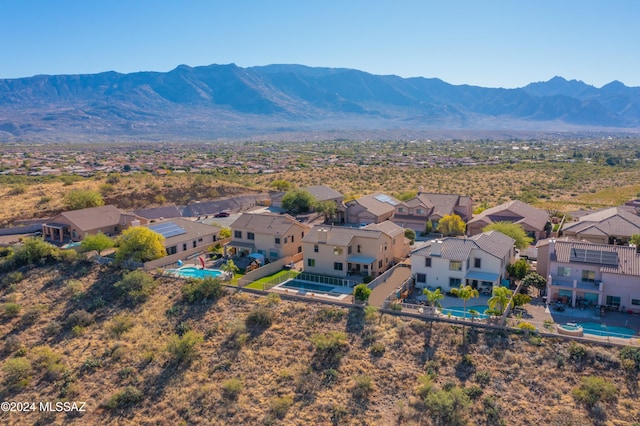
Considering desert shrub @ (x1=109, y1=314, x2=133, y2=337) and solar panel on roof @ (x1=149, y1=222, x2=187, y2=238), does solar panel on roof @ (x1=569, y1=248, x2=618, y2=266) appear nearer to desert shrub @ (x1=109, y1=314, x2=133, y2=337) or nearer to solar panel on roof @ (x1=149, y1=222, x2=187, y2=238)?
desert shrub @ (x1=109, y1=314, x2=133, y2=337)

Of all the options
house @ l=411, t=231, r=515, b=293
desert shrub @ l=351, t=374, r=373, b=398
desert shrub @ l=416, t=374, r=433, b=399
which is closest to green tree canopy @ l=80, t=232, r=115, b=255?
house @ l=411, t=231, r=515, b=293

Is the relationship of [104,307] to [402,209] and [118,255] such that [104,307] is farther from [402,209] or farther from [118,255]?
[402,209]

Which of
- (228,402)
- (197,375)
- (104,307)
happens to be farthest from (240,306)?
(104,307)

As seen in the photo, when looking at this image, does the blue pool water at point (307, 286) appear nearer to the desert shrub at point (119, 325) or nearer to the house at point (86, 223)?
the desert shrub at point (119, 325)

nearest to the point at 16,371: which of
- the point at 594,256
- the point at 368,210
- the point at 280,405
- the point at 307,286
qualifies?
the point at 280,405

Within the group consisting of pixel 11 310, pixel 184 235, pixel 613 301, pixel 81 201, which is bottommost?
pixel 11 310

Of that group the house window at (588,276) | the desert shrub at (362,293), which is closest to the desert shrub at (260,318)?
the desert shrub at (362,293)

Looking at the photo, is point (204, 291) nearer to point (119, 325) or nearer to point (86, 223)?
point (119, 325)

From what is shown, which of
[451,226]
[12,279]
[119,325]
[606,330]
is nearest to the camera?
[606,330]
